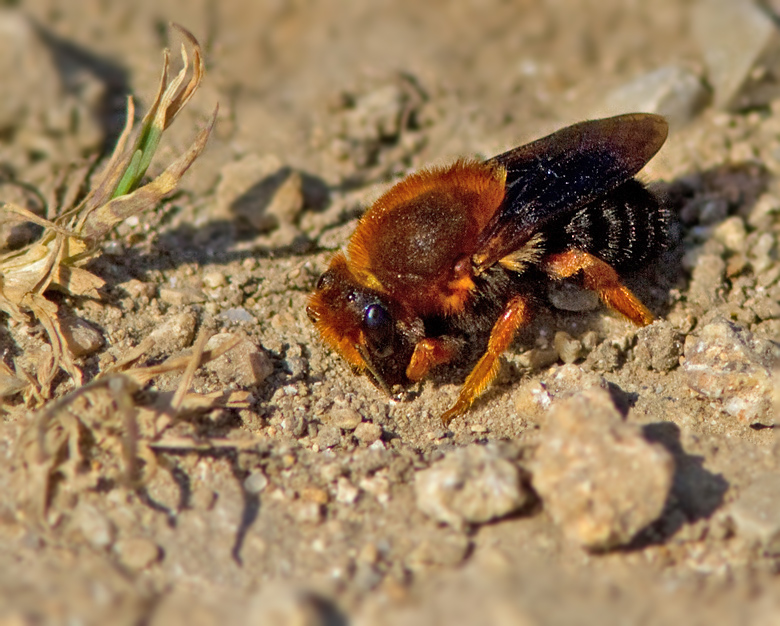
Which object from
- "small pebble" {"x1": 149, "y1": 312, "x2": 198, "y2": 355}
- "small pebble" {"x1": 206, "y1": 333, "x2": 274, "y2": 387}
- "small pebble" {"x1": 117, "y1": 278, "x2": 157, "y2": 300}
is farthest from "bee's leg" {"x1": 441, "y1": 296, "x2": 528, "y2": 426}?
"small pebble" {"x1": 117, "y1": 278, "x2": 157, "y2": 300}

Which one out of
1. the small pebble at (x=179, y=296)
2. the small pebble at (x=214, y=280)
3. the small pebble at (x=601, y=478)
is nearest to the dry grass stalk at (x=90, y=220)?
the small pebble at (x=179, y=296)

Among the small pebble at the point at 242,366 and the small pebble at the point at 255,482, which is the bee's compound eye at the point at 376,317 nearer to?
the small pebble at the point at 242,366

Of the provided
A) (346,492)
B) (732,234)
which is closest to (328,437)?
(346,492)

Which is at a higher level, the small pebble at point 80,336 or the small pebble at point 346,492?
the small pebble at point 80,336

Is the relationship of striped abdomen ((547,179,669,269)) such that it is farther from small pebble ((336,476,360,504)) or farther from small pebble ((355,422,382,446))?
small pebble ((336,476,360,504))

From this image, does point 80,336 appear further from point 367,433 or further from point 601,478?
point 601,478
